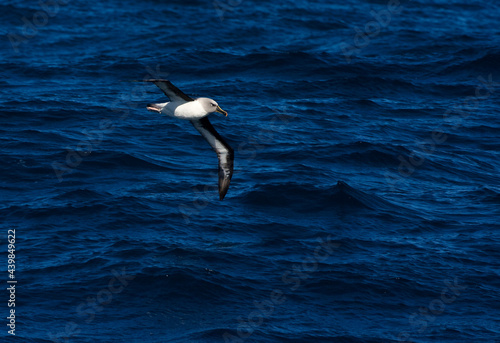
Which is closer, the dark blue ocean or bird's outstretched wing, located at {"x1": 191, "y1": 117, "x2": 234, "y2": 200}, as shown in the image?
bird's outstretched wing, located at {"x1": 191, "y1": 117, "x2": 234, "y2": 200}

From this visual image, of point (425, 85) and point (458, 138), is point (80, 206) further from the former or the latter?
point (425, 85)

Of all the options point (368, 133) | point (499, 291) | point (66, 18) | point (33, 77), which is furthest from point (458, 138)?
point (66, 18)

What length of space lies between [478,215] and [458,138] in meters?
7.14

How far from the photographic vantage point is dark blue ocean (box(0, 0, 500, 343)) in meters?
24.5

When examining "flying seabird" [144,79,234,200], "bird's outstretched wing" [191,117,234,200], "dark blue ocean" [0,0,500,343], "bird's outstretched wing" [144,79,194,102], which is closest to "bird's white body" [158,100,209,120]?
"flying seabird" [144,79,234,200]

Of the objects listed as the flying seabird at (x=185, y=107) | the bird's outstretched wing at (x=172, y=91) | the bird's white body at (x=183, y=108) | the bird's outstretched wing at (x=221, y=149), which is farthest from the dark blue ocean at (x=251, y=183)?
the bird's outstretched wing at (x=172, y=91)

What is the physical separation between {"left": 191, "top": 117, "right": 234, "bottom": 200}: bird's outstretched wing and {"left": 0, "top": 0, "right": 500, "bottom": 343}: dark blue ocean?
119 inches

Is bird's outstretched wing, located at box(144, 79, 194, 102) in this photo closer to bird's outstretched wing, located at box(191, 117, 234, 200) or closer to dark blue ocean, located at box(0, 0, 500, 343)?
bird's outstretched wing, located at box(191, 117, 234, 200)

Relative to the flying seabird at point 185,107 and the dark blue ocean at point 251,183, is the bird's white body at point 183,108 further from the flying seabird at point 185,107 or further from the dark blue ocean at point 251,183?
the dark blue ocean at point 251,183

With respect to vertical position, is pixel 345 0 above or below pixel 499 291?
above

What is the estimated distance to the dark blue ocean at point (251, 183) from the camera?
965 inches

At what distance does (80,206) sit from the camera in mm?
28531

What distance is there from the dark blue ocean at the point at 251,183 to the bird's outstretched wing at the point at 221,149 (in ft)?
9.88

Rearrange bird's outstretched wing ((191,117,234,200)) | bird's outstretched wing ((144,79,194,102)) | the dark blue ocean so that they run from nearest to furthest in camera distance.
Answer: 1. bird's outstretched wing ((144,79,194,102))
2. bird's outstretched wing ((191,117,234,200))
3. the dark blue ocean
